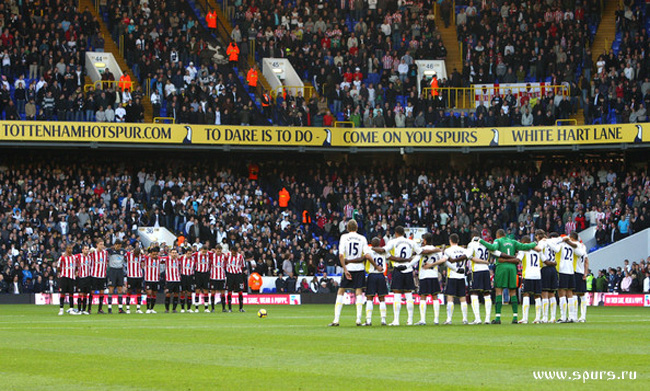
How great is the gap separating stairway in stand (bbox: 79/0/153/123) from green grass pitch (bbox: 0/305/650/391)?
28.3 m

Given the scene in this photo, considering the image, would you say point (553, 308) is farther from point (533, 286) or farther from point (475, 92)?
point (475, 92)

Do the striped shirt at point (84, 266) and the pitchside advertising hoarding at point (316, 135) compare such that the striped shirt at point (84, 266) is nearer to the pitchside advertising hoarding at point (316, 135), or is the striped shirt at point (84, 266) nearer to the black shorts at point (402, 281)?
the black shorts at point (402, 281)

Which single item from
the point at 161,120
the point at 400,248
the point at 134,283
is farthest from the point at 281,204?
the point at 400,248

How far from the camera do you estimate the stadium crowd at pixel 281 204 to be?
148 ft

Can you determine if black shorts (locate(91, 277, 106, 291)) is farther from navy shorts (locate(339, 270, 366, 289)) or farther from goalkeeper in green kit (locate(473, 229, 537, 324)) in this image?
goalkeeper in green kit (locate(473, 229, 537, 324))

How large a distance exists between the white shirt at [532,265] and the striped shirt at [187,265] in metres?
11.7

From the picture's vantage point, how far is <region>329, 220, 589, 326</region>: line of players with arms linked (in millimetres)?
23016

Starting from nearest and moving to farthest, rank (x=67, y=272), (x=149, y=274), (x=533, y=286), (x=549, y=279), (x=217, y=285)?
(x=533, y=286) < (x=549, y=279) < (x=67, y=272) < (x=149, y=274) < (x=217, y=285)

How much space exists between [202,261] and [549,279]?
1216 centimetres

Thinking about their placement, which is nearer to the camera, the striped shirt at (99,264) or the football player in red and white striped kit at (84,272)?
the football player in red and white striped kit at (84,272)

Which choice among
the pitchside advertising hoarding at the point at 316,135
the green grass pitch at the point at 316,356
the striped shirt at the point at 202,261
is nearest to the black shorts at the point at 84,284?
the striped shirt at the point at 202,261

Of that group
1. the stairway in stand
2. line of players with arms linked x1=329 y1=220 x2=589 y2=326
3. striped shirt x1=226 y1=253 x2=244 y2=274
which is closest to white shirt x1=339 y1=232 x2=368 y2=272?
line of players with arms linked x1=329 y1=220 x2=589 y2=326

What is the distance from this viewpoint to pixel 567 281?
992 inches

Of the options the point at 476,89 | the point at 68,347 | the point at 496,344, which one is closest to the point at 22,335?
the point at 68,347
